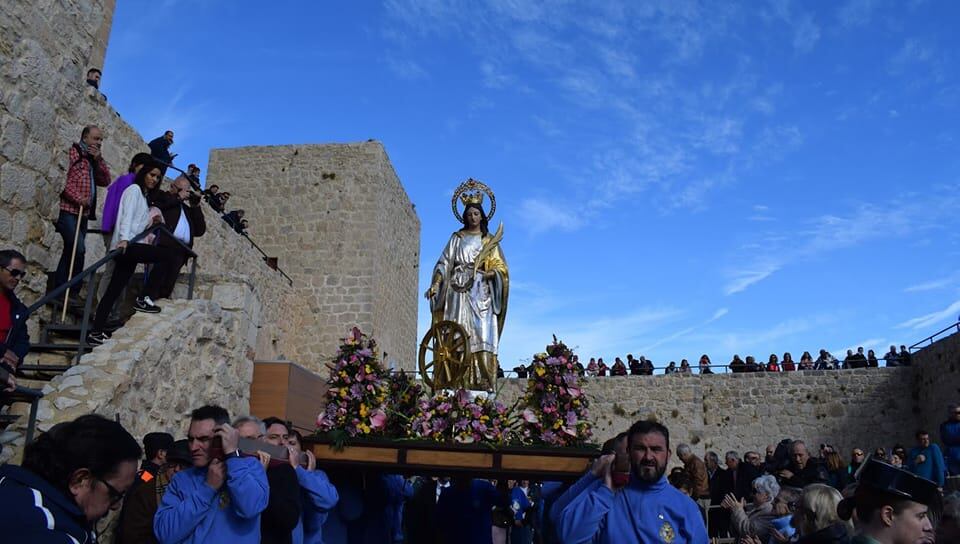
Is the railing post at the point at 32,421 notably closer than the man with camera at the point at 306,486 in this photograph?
No

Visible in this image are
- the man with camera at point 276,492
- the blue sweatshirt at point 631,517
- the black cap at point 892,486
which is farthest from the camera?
the man with camera at point 276,492

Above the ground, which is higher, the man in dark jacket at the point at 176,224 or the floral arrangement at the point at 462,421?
the man in dark jacket at the point at 176,224

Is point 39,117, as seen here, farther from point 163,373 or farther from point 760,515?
point 760,515

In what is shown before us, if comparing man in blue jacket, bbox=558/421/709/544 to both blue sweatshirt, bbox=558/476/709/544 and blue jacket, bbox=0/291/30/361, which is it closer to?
blue sweatshirt, bbox=558/476/709/544

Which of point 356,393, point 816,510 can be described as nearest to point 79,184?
point 356,393

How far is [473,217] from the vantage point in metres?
7.81

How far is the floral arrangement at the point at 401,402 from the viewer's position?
542 cm

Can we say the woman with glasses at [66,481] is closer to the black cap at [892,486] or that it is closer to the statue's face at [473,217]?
the black cap at [892,486]

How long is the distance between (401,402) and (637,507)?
98.4 inches

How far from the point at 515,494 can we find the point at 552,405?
3768 mm

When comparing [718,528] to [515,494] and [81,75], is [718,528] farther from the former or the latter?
[81,75]

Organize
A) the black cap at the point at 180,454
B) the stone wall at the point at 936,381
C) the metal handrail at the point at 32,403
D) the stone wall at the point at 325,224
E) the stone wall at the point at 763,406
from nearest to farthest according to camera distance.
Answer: the black cap at the point at 180,454 < the metal handrail at the point at 32,403 < the stone wall at the point at 936,381 < the stone wall at the point at 325,224 < the stone wall at the point at 763,406

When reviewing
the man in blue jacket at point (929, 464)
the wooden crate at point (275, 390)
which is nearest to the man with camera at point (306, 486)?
the wooden crate at point (275, 390)

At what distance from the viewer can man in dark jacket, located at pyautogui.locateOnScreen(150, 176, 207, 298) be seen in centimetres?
744
